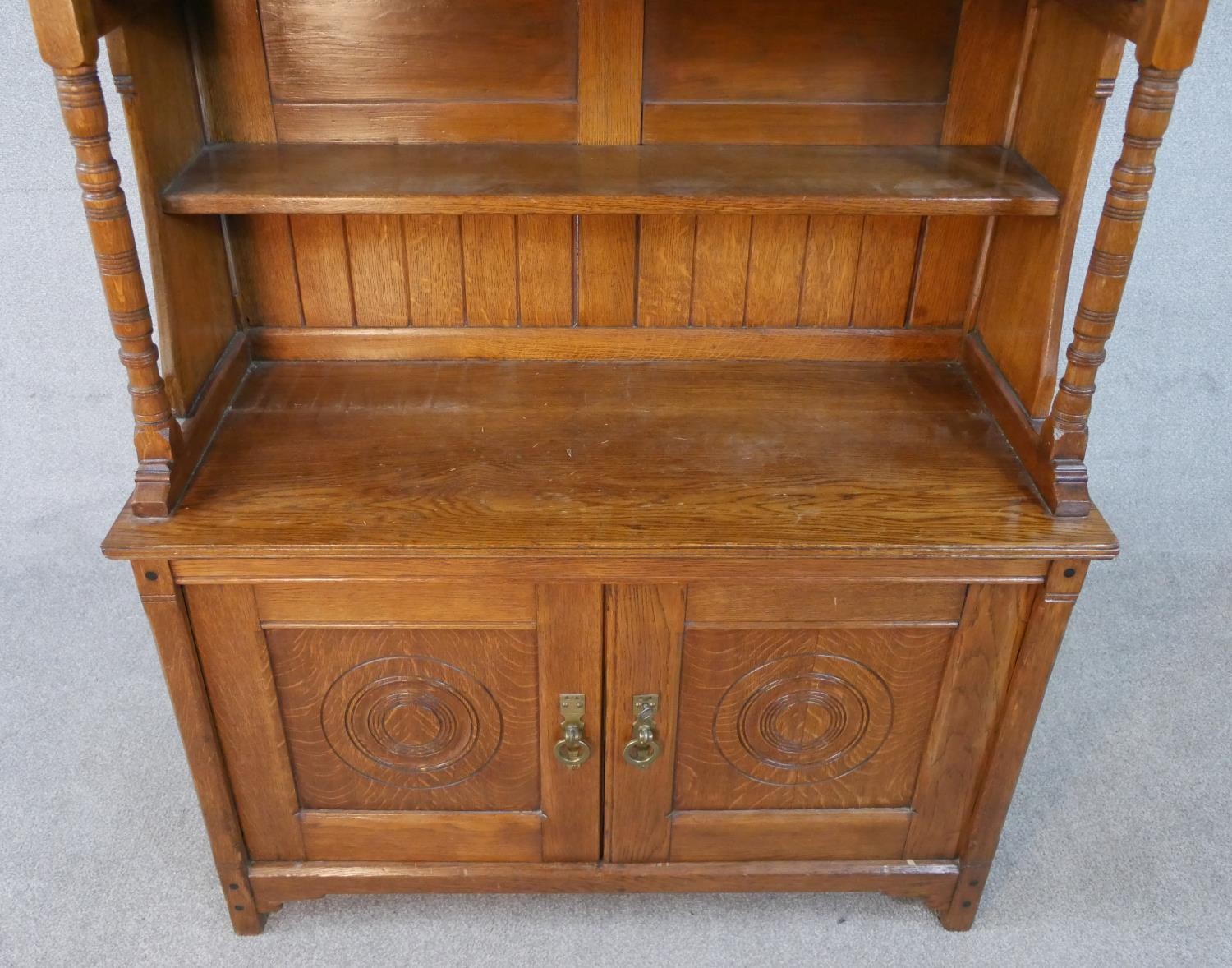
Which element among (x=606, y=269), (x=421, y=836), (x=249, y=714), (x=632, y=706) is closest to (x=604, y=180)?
(x=606, y=269)

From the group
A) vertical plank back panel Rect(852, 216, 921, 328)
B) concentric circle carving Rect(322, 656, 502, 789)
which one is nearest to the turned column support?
→ vertical plank back panel Rect(852, 216, 921, 328)

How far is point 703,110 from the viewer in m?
1.73

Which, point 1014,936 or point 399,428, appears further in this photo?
point 1014,936

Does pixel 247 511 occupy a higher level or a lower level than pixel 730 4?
lower

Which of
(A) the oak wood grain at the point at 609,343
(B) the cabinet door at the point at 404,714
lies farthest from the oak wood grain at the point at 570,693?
(A) the oak wood grain at the point at 609,343

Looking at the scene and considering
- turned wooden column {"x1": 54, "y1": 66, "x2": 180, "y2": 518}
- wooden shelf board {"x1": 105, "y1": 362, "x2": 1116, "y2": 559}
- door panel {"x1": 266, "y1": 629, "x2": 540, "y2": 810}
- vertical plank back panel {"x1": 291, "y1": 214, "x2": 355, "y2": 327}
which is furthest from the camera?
vertical plank back panel {"x1": 291, "y1": 214, "x2": 355, "y2": 327}

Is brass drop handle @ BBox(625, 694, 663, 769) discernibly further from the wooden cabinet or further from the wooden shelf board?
the wooden shelf board

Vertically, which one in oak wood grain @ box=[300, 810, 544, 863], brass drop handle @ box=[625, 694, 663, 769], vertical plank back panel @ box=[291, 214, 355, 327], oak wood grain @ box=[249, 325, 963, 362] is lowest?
oak wood grain @ box=[300, 810, 544, 863]

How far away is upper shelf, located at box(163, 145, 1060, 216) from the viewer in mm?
1530

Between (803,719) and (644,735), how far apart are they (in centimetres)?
24

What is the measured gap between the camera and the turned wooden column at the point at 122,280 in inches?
51.9

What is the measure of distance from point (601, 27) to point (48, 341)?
4.84 feet

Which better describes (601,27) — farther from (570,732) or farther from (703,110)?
(570,732)

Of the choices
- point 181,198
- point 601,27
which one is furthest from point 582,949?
point 601,27
